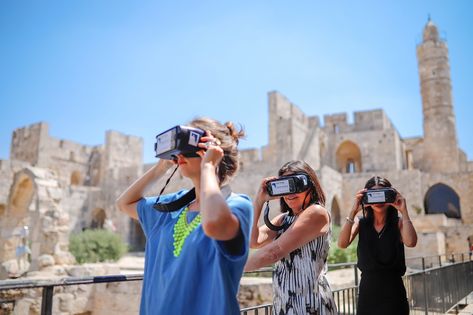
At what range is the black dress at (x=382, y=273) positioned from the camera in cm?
267

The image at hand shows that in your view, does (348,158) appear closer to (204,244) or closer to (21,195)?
(21,195)

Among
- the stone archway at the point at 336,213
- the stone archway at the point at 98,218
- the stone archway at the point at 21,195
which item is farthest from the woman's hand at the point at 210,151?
the stone archway at the point at 98,218

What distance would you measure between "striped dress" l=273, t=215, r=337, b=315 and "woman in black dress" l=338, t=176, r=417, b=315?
75 centimetres

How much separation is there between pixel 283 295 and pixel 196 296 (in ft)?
2.71

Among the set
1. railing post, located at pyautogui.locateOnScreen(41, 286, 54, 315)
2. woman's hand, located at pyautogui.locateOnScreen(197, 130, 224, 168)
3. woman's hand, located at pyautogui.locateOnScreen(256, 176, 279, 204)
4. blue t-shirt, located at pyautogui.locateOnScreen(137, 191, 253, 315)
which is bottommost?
railing post, located at pyautogui.locateOnScreen(41, 286, 54, 315)

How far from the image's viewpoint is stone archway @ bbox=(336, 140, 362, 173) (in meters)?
32.6

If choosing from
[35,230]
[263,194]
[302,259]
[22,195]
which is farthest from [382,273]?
[22,195]

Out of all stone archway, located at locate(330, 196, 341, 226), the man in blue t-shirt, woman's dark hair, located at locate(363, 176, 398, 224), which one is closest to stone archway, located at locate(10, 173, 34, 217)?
woman's dark hair, located at locate(363, 176, 398, 224)

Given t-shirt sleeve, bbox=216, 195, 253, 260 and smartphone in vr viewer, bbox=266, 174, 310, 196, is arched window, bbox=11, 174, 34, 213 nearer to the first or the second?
smartphone in vr viewer, bbox=266, 174, 310, 196

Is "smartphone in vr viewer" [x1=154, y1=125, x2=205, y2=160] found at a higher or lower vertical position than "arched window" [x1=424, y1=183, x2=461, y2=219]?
lower

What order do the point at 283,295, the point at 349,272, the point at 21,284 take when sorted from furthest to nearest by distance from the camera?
the point at 349,272, the point at 283,295, the point at 21,284

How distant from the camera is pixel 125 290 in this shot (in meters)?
8.37

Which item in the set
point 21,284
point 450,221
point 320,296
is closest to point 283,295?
point 320,296

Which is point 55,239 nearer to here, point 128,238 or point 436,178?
point 128,238
